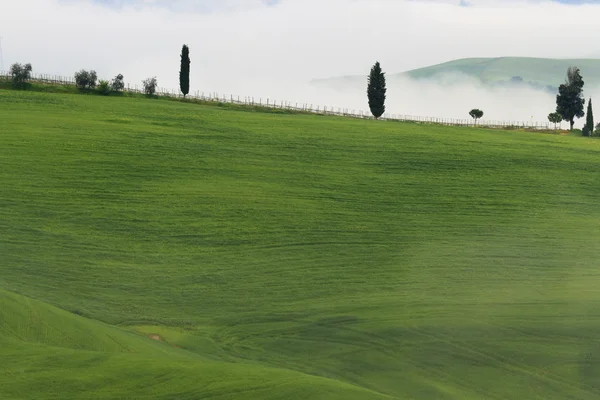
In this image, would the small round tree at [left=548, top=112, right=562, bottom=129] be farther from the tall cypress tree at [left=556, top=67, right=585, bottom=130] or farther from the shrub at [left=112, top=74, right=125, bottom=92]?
the shrub at [left=112, top=74, right=125, bottom=92]

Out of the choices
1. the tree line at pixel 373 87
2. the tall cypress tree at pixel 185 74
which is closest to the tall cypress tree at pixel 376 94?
the tree line at pixel 373 87

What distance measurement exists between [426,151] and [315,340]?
2493 centimetres

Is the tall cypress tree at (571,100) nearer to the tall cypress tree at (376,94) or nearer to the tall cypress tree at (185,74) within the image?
the tall cypress tree at (376,94)

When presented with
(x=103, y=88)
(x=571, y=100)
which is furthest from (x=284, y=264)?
(x=571, y=100)

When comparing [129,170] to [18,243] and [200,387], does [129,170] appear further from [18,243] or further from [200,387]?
[200,387]

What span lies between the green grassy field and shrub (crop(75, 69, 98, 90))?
16221mm

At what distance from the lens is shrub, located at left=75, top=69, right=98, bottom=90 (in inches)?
2667

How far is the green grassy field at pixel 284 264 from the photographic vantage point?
21.5 m

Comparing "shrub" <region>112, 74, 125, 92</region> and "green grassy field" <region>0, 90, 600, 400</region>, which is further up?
"shrub" <region>112, 74, 125, 92</region>

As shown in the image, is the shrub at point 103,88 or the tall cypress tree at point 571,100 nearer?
the shrub at point 103,88

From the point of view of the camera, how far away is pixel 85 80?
6788 cm

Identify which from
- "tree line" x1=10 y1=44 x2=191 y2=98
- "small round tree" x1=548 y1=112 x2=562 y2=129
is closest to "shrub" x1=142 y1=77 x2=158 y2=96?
"tree line" x1=10 y1=44 x2=191 y2=98

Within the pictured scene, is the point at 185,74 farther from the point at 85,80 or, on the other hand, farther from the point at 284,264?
the point at 284,264

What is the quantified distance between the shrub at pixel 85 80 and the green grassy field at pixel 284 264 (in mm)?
16221
